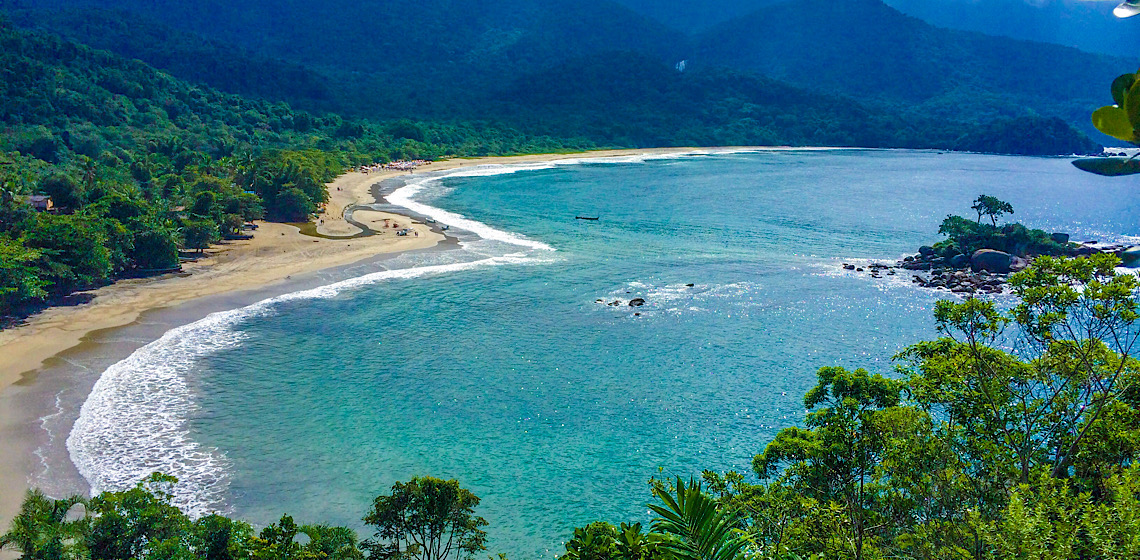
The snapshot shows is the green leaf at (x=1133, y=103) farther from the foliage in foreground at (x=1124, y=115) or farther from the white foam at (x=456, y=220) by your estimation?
the white foam at (x=456, y=220)

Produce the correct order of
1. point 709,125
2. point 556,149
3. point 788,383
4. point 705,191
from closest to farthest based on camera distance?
point 788,383 → point 705,191 → point 556,149 → point 709,125

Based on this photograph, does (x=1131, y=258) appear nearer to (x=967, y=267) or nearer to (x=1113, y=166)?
(x=967, y=267)

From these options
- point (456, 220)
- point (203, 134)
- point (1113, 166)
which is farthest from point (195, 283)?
point (203, 134)

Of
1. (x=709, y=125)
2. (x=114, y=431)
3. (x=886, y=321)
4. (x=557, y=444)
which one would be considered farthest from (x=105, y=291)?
(x=709, y=125)

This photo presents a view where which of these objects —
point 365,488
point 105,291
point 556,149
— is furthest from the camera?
point 556,149

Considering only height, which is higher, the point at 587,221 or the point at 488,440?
A: the point at 587,221

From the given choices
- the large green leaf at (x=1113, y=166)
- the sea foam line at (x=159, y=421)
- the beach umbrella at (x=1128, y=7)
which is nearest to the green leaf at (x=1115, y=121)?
the large green leaf at (x=1113, y=166)

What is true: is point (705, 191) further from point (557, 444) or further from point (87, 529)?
point (87, 529)

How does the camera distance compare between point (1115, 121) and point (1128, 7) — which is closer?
point (1128, 7)
